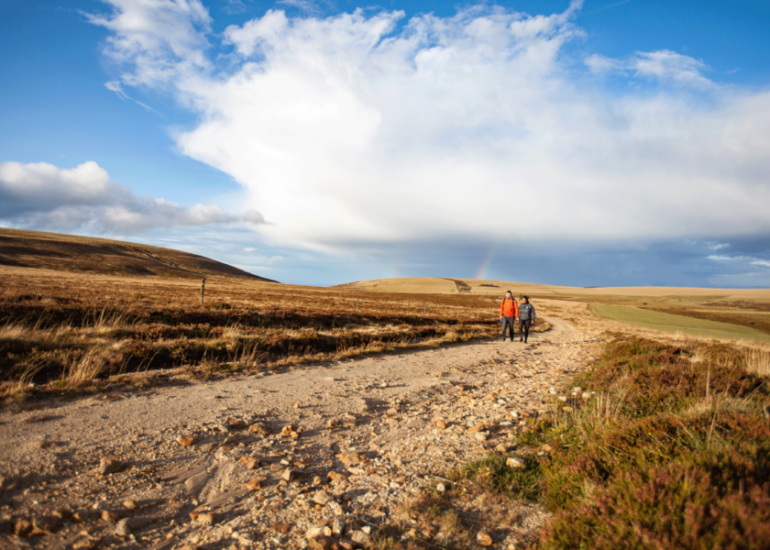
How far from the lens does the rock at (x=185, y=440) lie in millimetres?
5115

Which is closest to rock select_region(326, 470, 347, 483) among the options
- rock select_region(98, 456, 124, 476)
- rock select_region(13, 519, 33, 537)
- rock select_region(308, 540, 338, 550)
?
rock select_region(308, 540, 338, 550)

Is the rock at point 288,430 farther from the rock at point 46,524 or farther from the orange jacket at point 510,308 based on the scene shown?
the orange jacket at point 510,308

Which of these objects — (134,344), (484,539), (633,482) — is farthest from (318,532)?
(134,344)

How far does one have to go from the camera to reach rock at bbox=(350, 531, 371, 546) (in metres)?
3.38

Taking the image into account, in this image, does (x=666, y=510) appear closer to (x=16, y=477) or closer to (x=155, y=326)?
(x=16, y=477)

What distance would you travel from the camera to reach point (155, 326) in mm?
13312

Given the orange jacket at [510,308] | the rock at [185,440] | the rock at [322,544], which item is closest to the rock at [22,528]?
the rock at [185,440]

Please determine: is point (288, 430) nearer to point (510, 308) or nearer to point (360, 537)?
point (360, 537)

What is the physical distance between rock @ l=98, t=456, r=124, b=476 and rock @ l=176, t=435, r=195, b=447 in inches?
32.0

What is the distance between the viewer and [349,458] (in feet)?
16.7

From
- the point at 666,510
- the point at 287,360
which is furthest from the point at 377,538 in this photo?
the point at 287,360

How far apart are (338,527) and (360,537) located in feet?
0.77

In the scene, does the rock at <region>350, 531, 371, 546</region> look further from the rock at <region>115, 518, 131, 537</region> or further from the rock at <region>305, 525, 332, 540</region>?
the rock at <region>115, 518, 131, 537</region>

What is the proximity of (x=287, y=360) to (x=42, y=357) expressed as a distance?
563 cm
